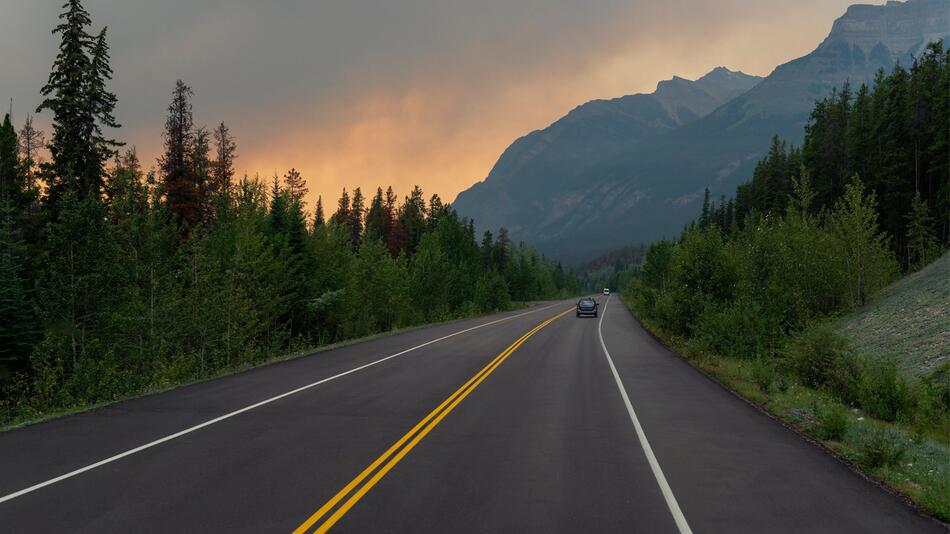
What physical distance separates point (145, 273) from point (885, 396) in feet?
81.7

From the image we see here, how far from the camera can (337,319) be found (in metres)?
42.8

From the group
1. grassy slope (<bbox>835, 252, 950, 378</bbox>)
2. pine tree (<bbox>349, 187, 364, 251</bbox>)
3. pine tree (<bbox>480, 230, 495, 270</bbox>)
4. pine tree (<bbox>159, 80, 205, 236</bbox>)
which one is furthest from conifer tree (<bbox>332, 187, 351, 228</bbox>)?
grassy slope (<bbox>835, 252, 950, 378</bbox>)

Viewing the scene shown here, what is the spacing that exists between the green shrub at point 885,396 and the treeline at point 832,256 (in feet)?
0.08

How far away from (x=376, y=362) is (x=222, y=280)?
A: 11228mm

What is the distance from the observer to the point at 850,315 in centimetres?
3350

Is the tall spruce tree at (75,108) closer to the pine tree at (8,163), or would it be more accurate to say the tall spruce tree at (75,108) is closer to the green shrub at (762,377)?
the pine tree at (8,163)

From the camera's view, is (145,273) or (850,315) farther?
(850,315)

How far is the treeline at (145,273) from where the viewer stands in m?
18.3

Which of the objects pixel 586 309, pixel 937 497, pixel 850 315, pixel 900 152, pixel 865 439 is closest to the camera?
pixel 937 497

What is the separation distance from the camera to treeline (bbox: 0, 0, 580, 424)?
18344 millimetres

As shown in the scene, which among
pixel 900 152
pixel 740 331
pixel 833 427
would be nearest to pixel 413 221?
pixel 900 152

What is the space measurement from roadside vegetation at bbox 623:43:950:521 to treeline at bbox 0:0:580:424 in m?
16.7

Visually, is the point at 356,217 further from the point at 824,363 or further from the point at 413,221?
the point at 824,363

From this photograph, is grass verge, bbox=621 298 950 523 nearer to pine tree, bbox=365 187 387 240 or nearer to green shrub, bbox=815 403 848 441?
green shrub, bbox=815 403 848 441
